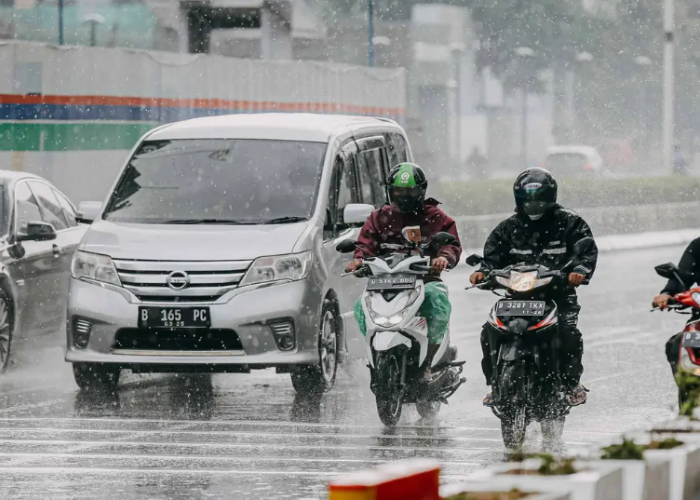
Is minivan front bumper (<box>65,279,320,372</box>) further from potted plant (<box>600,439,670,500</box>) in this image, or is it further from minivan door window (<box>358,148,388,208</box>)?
potted plant (<box>600,439,670,500</box>)

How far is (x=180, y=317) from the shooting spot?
12.1 meters

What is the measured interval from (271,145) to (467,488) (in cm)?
811

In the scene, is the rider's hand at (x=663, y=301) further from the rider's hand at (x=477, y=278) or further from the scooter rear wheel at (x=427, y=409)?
the scooter rear wheel at (x=427, y=409)

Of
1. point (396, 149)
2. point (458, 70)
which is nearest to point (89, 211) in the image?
point (396, 149)

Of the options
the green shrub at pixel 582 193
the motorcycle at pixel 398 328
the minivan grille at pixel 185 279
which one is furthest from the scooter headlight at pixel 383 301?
the green shrub at pixel 582 193

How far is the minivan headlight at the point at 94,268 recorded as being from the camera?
40.7ft

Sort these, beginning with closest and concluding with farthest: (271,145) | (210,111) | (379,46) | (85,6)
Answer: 1. (271,145)
2. (210,111)
3. (85,6)
4. (379,46)

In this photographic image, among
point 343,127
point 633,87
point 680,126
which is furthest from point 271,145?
point 680,126

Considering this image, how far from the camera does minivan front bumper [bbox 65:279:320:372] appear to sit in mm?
12164

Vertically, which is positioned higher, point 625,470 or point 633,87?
point 625,470

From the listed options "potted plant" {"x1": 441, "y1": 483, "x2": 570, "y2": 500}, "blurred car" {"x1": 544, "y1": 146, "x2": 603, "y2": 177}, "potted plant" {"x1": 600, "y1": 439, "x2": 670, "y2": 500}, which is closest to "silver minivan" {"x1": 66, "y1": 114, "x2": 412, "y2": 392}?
"potted plant" {"x1": 600, "y1": 439, "x2": 670, "y2": 500}

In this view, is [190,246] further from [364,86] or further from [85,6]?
[85,6]

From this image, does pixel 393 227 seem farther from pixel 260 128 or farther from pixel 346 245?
pixel 260 128

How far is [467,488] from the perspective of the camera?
5.69 meters
